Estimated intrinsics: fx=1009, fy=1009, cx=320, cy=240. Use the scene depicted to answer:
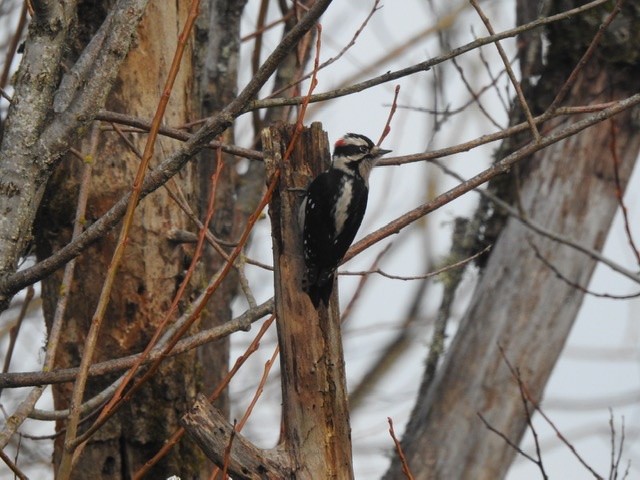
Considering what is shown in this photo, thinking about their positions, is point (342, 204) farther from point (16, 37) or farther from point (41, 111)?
point (16, 37)

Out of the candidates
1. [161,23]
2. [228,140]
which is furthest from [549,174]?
[161,23]

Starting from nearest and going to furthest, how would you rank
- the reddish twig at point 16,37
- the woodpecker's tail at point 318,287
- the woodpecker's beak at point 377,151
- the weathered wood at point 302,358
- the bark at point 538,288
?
the weathered wood at point 302,358 < the woodpecker's tail at point 318,287 < the woodpecker's beak at point 377,151 < the reddish twig at point 16,37 < the bark at point 538,288

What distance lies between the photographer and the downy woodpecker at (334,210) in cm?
306

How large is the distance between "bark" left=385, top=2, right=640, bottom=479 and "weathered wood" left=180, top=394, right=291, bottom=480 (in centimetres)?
312

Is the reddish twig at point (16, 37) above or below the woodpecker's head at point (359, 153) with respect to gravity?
above

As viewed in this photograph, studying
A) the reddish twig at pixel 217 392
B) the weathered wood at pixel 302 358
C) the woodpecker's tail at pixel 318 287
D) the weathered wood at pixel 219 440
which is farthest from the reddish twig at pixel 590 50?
the weathered wood at pixel 219 440

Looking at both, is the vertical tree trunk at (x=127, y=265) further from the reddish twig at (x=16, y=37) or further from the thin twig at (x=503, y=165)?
the thin twig at (x=503, y=165)

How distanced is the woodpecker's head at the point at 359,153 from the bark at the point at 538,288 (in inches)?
75.3

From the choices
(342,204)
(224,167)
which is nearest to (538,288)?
(224,167)

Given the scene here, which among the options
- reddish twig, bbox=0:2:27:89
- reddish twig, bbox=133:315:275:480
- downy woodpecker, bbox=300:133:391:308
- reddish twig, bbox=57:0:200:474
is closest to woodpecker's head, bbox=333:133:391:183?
downy woodpecker, bbox=300:133:391:308

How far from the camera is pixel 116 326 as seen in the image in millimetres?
4012

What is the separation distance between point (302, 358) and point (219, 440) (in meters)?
0.44

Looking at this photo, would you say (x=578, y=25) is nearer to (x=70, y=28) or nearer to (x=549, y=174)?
(x=549, y=174)

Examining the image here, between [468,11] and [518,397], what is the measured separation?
544 cm
